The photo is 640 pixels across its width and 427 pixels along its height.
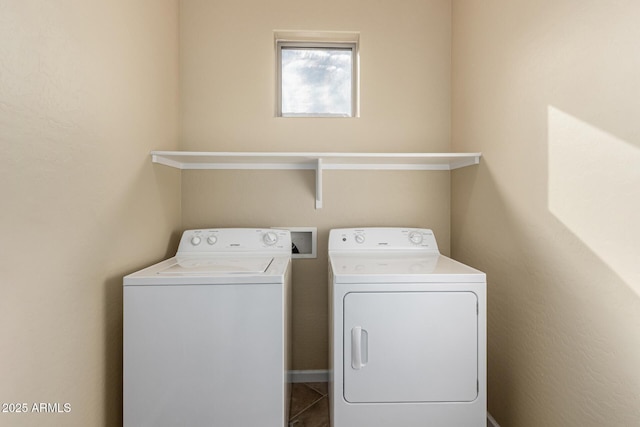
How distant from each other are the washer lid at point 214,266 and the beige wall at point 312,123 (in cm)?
42

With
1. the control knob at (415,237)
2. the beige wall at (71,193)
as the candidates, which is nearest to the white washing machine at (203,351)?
the beige wall at (71,193)

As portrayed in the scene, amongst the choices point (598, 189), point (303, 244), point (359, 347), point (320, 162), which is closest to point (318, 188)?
point (320, 162)

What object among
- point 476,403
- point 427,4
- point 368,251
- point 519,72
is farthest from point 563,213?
point 427,4

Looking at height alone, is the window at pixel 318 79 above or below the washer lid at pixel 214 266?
above

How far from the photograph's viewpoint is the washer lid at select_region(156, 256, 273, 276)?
4.35 feet

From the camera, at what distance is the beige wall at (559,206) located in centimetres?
92

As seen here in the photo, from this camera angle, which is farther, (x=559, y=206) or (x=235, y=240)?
(x=235, y=240)

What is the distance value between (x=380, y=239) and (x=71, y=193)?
4.99ft

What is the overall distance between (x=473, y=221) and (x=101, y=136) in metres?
1.88

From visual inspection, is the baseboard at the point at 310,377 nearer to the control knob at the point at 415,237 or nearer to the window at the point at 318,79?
the control knob at the point at 415,237

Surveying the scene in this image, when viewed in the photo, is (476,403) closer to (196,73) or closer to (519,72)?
(519,72)

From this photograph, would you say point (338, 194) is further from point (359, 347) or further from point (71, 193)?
point (71, 193)

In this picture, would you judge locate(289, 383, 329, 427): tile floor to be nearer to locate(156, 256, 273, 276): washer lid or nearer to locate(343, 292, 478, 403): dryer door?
locate(343, 292, 478, 403): dryer door

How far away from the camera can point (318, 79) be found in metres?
2.22
